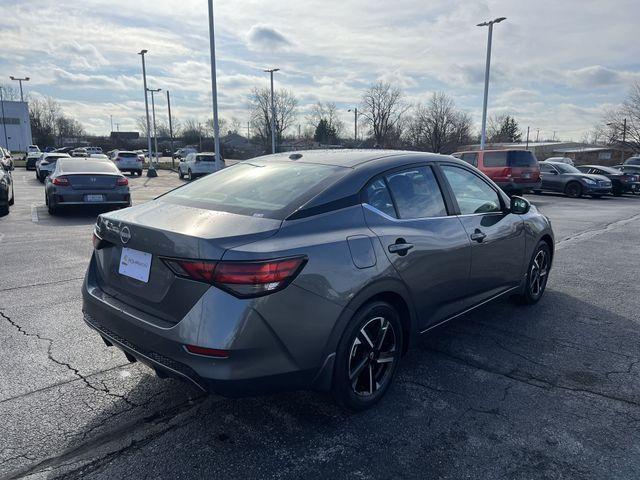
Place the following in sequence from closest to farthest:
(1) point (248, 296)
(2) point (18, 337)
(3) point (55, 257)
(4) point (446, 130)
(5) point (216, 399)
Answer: (1) point (248, 296)
(5) point (216, 399)
(2) point (18, 337)
(3) point (55, 257)
(4) point (446, 130)

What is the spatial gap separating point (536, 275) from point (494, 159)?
13844 mm

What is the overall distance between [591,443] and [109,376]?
123 inches

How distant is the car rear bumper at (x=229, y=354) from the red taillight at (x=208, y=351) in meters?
0.02

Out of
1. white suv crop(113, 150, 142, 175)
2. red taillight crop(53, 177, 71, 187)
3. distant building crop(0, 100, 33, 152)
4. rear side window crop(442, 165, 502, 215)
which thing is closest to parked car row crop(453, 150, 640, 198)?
red taillight crop(53, 177, 71, 187)

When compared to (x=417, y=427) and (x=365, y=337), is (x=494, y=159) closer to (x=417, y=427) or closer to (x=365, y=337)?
(x=365, y=337)

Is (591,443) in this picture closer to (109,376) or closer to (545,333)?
(545,333)

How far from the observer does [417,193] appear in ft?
11.5

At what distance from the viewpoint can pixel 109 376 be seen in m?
3.41

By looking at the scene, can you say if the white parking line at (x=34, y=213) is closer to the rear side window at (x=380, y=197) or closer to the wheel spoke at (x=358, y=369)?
the rear side window at (x=380, y=197)

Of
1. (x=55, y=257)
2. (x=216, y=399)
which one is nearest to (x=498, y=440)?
(x=216, y=399)

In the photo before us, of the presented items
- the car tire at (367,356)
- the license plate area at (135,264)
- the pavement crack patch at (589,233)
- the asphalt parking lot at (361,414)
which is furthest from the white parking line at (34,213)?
the pavement crack patch at (589,233)

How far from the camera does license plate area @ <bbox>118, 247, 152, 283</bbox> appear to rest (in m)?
2.67

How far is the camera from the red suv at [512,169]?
1756cm

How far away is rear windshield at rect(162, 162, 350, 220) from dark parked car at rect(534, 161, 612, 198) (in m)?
19.8
